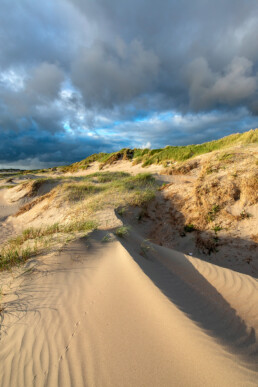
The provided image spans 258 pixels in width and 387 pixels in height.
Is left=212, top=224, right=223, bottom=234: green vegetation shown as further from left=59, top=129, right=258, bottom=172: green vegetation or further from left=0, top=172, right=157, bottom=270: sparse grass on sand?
left=59, top=129, right=258, bottom=172: green vegetation

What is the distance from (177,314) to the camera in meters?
2.41

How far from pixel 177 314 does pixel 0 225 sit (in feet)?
36.7

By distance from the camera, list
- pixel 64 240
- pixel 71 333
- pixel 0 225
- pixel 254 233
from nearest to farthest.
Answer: pixel 71 333
pixel 64 240
pixel 254 233
pixel 0 225

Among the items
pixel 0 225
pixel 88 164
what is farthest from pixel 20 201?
pixel 88 164

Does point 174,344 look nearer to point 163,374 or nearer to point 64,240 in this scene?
point 163,374

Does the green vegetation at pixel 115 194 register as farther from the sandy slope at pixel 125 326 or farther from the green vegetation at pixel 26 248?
the sandy slope at pixel 125 326

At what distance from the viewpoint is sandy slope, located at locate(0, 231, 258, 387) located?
Answer: 1.81 metres

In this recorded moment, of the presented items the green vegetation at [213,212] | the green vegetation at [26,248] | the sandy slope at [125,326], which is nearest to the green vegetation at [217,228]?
the green vegetation at [213,212]

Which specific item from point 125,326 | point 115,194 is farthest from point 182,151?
point 125,326

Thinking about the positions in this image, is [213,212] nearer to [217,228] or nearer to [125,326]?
[217,228]

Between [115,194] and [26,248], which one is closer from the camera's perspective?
[26,248]

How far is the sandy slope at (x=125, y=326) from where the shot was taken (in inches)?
71.2

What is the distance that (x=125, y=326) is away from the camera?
233cm

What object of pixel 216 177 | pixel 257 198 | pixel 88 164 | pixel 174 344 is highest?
pixel 88 164
